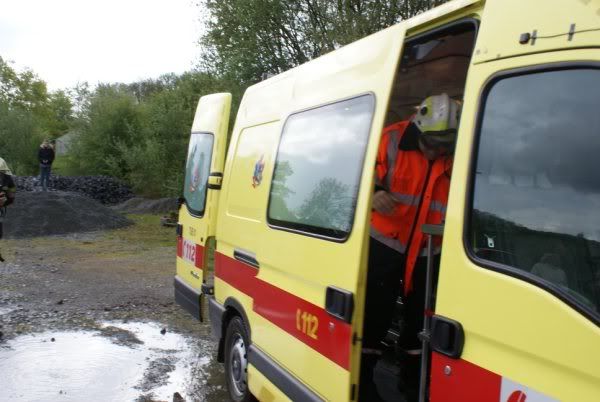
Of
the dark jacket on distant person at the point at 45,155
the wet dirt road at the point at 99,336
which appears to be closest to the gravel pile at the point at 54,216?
the dark jacket on distant person at the point at 45,155

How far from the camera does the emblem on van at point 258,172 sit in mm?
3711

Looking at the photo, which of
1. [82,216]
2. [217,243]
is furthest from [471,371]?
[82,216]

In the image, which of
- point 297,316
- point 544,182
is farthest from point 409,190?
point 544,182

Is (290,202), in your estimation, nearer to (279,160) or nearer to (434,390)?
(279,160)

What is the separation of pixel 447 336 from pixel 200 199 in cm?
343

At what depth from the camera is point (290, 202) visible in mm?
3223

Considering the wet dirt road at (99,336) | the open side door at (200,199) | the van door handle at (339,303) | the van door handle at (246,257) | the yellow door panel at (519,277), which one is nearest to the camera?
Answer: the yellow door panel at (519,277)

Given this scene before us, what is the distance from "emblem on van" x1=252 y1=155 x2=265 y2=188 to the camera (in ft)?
12.2

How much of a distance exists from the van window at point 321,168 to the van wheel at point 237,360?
3.54 ft

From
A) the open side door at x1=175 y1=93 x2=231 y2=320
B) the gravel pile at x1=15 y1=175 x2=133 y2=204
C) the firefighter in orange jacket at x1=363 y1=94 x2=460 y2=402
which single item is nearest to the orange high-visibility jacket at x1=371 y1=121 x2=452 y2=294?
the firefighter in orange jacket at x1=363 y1=94 x2=460 y2=402

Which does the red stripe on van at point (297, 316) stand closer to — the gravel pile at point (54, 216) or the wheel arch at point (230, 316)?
the wheel arch at point (230, 316)

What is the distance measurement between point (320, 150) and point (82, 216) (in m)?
14.6

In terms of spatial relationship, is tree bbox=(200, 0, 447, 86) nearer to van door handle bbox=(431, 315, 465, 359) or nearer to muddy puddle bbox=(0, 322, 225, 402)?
muddy puddle bbox=(0, 322, 225, 402)

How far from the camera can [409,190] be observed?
2.77m
